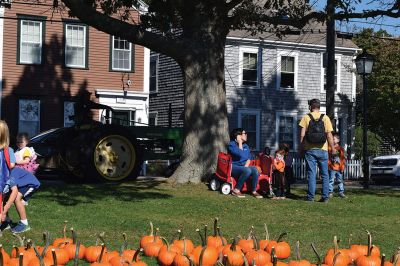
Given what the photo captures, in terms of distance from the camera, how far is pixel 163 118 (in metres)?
36.7

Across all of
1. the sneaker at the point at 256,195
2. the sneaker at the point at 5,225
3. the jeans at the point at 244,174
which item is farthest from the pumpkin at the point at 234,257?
the jeans at the point at 244,174

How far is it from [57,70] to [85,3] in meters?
13.8

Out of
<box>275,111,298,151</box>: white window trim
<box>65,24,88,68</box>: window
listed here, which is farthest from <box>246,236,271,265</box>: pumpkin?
<box>275,111,298,151</box>: white window trim

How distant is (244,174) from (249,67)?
69.8 ft

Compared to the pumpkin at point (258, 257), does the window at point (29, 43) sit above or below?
above

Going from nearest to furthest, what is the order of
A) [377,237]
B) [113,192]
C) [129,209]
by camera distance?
[377,237] → [129,209] → [113,192]

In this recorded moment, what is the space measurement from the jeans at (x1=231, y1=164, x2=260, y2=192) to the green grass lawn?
1.30ft

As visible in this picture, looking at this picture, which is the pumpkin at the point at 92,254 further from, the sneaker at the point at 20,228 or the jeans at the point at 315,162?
the jeans at the point at 315,162

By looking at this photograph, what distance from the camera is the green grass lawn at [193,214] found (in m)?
10.1

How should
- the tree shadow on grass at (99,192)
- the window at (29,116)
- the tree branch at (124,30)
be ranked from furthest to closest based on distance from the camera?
the window at (29,116), the tree branch at (124,30), the tree shadow on grass at (99,192)

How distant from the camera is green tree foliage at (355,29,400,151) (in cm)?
3969

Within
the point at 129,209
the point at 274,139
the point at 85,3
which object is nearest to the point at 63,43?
the point at 274,139

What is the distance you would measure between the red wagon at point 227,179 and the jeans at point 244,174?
0.12 meters

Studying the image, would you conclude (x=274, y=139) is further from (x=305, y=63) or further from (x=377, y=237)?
(x=377, y=237)
